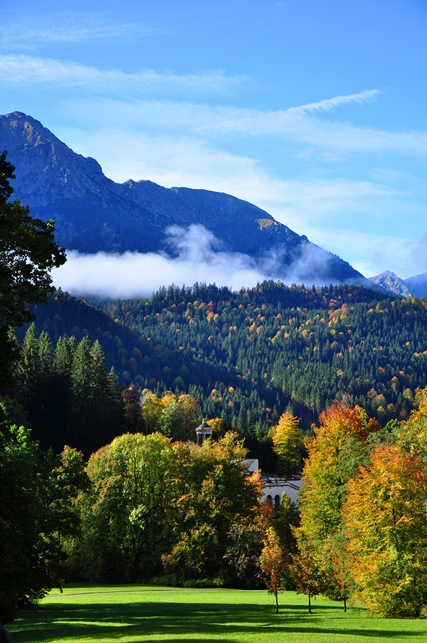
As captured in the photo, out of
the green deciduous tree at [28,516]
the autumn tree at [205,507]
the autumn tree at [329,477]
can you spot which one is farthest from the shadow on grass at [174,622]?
the autumn tree at [205,507]

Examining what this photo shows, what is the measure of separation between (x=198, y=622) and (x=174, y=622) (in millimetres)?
1104

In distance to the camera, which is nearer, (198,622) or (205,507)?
(198,622)

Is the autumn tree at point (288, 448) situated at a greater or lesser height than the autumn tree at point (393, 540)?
lesser

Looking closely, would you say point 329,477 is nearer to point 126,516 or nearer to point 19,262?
point 126,516

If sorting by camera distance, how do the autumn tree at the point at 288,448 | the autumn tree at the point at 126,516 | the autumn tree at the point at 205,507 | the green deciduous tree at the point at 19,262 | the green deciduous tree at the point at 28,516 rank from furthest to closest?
the autumn tree at the point at 288,448 < the autumn tree at the point at 126,516 < the autumn tree at the point at 205,507 < the green deciduous tree at the point at 28,516 < the green deciduous tree at the point at 19,262

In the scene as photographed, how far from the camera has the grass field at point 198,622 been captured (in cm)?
2897

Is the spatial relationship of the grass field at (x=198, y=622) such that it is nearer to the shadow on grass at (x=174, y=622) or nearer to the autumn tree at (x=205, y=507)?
the shadow on grass at (x=174, y=622)

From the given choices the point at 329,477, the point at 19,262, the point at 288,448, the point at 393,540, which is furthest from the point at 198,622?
the point at 288,448

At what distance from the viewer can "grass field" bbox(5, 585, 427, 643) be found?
29.0m

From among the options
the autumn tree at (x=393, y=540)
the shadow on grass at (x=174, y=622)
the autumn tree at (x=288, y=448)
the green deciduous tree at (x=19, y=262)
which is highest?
the green deciduous tree at (x=19, y=262)

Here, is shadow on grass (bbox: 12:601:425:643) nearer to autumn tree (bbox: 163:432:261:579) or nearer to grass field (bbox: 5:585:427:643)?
grass field (bbox: 5:585:427:643)

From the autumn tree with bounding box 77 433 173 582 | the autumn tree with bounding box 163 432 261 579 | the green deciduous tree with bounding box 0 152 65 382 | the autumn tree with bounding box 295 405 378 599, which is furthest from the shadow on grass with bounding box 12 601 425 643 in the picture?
the autumn tree with bounding box 77 433 173 582

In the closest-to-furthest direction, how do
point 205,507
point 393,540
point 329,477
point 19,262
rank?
point 19,262 < point 393,540 < point 329,477 < point 205,507

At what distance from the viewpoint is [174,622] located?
115ft
